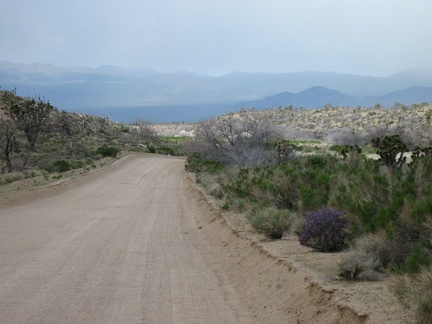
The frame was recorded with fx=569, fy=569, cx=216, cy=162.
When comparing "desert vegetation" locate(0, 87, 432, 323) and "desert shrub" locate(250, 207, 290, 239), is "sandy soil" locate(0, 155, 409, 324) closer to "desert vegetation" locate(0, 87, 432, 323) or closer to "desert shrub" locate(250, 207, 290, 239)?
"desert shrub" locate(250, 207, 290, 239)

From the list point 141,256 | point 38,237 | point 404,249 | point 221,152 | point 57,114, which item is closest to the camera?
point 404,249

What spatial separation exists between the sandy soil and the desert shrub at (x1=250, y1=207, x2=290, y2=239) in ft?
0.96

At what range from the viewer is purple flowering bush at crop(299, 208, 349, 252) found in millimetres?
11195

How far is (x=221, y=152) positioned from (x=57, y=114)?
59.1m

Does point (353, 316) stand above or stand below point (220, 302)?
above

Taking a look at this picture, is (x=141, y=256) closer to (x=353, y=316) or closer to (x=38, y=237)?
(x=38, y=237)

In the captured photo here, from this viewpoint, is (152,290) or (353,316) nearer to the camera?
(353,316)

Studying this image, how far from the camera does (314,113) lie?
112 meters

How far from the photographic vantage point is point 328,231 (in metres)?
11.2

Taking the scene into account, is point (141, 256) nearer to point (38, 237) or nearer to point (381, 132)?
point (38, 237)

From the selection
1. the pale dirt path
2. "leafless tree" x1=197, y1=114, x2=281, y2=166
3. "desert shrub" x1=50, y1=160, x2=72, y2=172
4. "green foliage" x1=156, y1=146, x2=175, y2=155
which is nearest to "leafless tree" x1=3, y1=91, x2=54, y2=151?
"green foliage" x1=156, y1=146, x2=175, y2=155

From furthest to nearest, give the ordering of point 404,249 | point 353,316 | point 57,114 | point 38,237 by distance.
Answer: point 57,114 < point 38,237 < point 404,249 < point 353,316

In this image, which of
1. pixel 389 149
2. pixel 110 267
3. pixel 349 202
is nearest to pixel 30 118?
pixel 389 149

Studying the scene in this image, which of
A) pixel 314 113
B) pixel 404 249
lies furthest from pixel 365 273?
pixel 314 113
